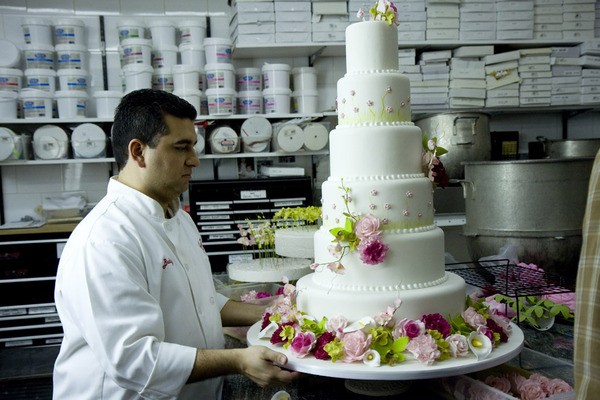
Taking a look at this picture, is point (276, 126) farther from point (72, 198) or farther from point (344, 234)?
point (344, 234)

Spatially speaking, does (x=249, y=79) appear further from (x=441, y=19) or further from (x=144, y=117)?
(x=144, y=117)

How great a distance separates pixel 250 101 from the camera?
3.93 meters

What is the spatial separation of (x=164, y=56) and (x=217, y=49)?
1.41 feet

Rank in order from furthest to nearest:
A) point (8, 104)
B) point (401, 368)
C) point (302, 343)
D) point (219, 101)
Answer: point (219, 101), point (8, 104), point (302, 343), point (401, 368)

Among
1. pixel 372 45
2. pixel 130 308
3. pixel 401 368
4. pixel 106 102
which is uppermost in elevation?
pixel 106 102

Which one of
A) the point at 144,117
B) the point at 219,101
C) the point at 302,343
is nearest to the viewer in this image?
the point at 302,343

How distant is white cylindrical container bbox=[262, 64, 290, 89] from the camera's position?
12.8 feet

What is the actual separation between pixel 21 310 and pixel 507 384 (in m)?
3.26

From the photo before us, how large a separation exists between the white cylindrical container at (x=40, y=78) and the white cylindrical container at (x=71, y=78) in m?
0.06

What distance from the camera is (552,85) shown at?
401cm

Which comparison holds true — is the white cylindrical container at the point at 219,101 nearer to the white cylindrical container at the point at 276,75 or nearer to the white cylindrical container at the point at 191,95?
the white cylindrical container at the point at 191,95

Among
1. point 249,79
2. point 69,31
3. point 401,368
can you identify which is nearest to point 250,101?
point 249,79

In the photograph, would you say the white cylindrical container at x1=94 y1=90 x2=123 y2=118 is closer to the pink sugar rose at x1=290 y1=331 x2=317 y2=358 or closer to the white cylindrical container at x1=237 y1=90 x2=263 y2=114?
the white cylindrical container at x1=237 y1=90 x2=263 y2=114

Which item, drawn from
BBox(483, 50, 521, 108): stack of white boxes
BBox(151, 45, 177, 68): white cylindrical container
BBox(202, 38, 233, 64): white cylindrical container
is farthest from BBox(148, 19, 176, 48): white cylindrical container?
BBox(483, 50, 521, 108): stack of white boxes
